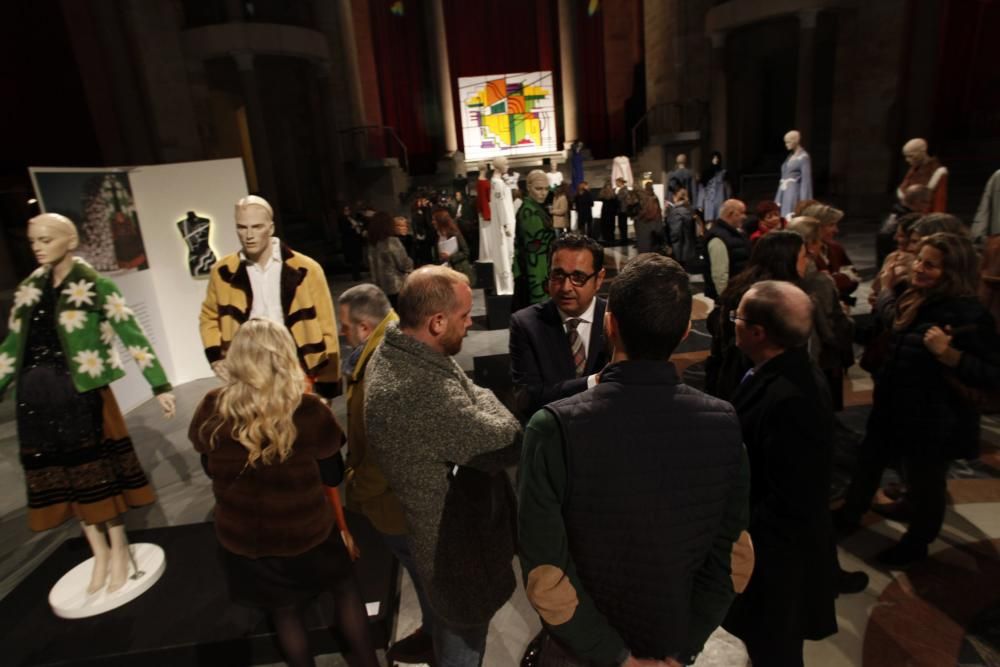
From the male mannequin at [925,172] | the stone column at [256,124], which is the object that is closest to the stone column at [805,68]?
the male mannequin at [925,172]

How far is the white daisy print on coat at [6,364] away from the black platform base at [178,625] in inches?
47.1

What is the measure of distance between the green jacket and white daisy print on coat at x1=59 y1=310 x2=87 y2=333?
11.3 feet

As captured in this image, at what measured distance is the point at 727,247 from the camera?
4.47 metres

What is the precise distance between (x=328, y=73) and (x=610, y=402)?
51.3ft

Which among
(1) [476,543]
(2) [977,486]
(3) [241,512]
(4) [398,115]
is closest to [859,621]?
(2) [977,486]

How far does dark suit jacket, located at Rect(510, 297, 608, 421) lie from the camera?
225 centimetres

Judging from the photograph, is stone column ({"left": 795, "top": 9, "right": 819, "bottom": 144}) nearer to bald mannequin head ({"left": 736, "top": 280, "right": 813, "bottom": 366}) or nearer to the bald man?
the bald man

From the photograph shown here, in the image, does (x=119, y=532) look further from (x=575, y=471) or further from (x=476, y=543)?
(x=575, y=471)

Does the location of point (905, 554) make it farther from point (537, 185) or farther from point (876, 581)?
point (537, 185)

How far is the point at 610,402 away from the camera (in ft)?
4.02

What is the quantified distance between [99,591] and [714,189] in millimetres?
10044

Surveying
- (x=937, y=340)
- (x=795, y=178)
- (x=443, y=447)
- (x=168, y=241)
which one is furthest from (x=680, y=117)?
(x=443, y=447)

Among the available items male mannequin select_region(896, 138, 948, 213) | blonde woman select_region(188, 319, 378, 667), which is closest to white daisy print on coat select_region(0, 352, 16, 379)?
blonde woman select_region(188, 319, 378, 667)

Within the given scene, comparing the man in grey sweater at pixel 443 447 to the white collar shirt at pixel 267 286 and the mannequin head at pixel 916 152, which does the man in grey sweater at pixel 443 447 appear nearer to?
the white collar shirt at pixel 267 286
